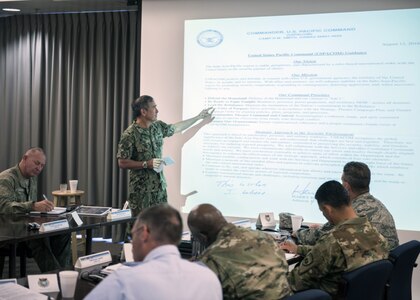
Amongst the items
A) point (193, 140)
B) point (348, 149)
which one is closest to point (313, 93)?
point (348, 149)

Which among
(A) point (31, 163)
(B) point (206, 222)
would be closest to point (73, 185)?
(A) point (31, 163)

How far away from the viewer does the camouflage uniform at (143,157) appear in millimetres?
4473

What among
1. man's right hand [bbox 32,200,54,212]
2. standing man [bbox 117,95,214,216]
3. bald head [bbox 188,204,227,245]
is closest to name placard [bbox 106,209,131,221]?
standing man [bbox 117,95,214,216]

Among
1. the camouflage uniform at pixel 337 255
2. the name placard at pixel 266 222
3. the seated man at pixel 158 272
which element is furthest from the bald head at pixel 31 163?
the seated man at pixel 158 272

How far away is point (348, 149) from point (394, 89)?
653mm

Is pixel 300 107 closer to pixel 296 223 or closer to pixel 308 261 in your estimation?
pixel 296 223

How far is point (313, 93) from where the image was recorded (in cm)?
473

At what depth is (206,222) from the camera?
2.18 metres

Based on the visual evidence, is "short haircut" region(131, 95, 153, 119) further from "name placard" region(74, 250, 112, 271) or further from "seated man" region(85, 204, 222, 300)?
"seated man" region(85, 204, 222, 300)

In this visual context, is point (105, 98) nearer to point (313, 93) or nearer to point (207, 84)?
point (207, 84)

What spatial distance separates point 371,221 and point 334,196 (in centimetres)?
67

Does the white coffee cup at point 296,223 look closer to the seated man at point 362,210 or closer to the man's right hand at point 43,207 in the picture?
the seated man at point 362,210

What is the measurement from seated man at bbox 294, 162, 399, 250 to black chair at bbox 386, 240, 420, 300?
0.22 metres

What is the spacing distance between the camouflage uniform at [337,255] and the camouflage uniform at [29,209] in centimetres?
204
